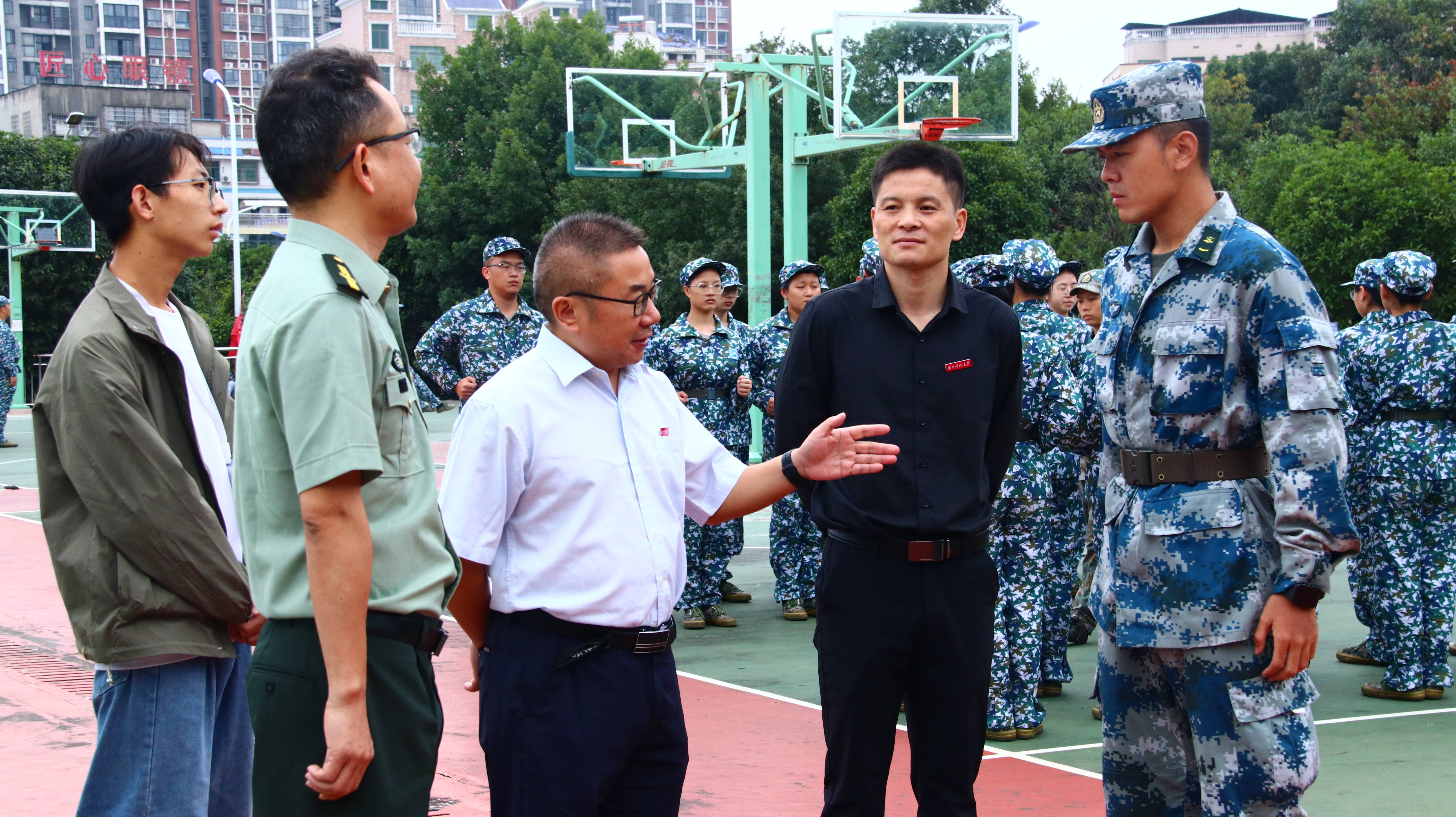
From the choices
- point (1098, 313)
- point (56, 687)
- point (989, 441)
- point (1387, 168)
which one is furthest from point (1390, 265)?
point (1387, 168)

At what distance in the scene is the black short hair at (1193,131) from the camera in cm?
324

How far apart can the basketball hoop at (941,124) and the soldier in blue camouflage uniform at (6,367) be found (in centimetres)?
1378

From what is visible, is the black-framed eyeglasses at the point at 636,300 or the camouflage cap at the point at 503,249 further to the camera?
the camouflage cap at the point at 503,249

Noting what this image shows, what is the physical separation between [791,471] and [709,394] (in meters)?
5.46

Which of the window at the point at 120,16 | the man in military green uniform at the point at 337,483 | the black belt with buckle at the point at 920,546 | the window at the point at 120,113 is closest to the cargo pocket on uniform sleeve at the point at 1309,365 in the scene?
the black belt with buckle at the point at 920,546

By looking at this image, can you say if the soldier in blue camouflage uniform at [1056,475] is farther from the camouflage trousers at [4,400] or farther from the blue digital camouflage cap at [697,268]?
the camouflage trousers at [4,400]

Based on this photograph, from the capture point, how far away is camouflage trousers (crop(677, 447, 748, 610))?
810cm

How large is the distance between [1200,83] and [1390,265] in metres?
3.93

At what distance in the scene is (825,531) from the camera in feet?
12.7

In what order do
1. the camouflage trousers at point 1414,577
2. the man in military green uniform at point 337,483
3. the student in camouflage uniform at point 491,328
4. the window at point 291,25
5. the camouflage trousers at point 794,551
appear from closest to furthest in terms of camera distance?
the man in military green uniform at point 337,483, the camouflage trousers at point 1414,577, the student in camouflage uniform at point 491,328, the camouflage trousers at point 794,551, the window at point 291,25

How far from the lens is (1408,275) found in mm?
6527

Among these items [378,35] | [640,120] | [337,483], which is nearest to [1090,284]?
[337,483]

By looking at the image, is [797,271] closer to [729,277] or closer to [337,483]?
[729,277]

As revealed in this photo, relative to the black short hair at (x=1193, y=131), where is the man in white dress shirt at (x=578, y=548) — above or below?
below
